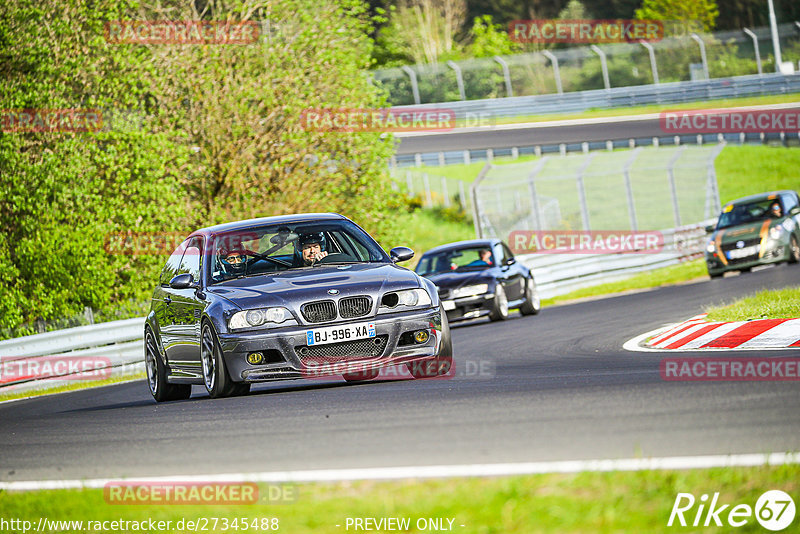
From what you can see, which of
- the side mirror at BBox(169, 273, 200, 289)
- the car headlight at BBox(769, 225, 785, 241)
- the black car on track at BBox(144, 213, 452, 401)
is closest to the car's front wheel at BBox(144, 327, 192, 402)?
the black car on track at BBox(144, 213, 452, 401)

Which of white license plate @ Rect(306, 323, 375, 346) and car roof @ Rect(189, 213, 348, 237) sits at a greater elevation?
car roof @ Rect(189, 213, 348, 237)

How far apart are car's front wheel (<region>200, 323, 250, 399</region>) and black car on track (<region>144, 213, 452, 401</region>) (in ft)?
0.04

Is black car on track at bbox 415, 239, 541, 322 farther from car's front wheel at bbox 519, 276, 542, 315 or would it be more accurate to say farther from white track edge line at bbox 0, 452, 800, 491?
white track edge line at bbox 0, 452, 800, 491

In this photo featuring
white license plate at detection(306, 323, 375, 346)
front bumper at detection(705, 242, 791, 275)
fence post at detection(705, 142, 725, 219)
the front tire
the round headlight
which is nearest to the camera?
white license plate at detection(306, 323, 375, 346)

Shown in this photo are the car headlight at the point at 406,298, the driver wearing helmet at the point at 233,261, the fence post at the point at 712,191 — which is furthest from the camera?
the fence post at the point at 712,191

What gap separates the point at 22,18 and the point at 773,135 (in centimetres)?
3117

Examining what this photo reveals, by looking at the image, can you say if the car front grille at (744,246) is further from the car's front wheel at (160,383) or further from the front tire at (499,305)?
the car's front wheel at (160,383)

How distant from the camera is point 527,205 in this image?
36.4 m

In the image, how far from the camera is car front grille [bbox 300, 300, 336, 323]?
9.85 m

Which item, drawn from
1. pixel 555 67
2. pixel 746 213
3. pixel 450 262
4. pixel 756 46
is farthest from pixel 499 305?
pixel 756 46

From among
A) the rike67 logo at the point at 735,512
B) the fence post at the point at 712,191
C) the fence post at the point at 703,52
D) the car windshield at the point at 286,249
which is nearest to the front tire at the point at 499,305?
the car windshield at the point at 286,249

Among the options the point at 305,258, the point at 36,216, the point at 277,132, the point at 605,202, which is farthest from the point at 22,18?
the point at 605,202

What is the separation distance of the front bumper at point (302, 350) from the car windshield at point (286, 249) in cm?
111

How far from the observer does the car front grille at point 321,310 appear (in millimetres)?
9852
